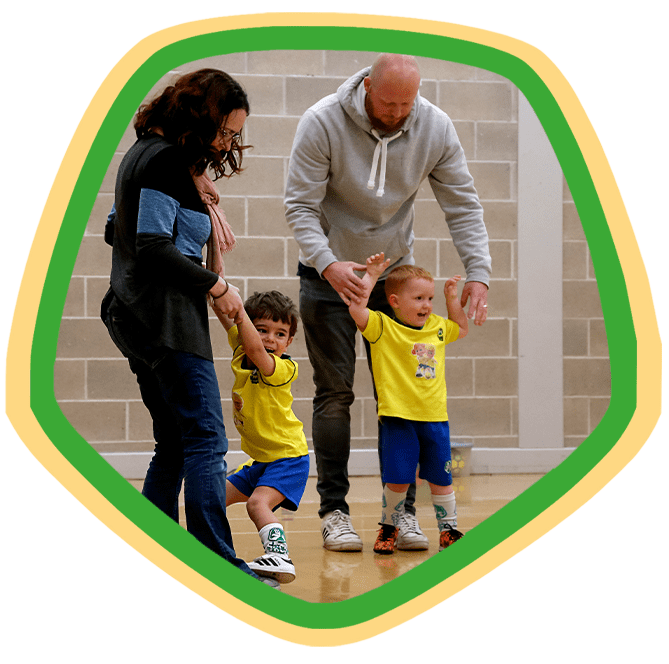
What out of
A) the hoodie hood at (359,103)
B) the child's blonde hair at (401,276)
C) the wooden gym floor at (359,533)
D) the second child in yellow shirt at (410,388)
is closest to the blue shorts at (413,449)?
the second child in yellow shirt at (410,388)

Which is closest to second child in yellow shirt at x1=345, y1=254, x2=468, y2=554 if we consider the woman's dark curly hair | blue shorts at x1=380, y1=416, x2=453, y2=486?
blue shorts at x1=380, y1=416, x2=453, y2=486

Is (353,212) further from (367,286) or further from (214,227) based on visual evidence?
(214,227)

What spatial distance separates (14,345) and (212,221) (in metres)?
0.29

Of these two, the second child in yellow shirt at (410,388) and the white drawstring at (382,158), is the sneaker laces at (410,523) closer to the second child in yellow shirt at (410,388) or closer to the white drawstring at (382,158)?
the second child in yellow shirt at (410,388)

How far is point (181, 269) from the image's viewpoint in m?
0.87

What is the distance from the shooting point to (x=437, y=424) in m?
1.16

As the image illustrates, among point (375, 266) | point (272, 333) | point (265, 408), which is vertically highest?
point (375, 266)

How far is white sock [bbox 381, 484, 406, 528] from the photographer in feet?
3.85

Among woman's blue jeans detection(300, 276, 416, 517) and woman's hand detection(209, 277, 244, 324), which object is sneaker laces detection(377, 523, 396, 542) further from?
woman's hand detection(209, 277, 244, 324)

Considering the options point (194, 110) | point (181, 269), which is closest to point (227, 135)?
→ point (194, 110)

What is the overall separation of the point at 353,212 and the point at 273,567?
0.55 m

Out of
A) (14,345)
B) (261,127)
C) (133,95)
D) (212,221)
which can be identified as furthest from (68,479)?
(261,127)

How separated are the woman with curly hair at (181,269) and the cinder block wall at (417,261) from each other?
8 cm

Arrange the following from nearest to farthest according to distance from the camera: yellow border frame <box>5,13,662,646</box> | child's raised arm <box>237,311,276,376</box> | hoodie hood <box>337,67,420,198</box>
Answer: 1. yellow border frame <box>5,13,662,646</box>
2. child's raised arm <box>237,311,276,376</box>
3. hoodie hood <box>337,67,420,198</box>
